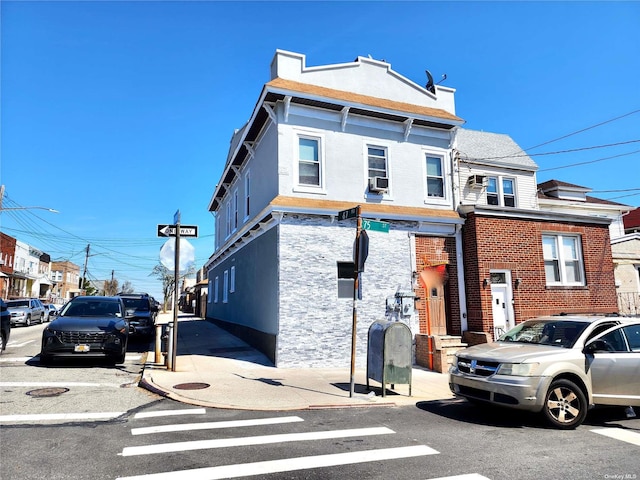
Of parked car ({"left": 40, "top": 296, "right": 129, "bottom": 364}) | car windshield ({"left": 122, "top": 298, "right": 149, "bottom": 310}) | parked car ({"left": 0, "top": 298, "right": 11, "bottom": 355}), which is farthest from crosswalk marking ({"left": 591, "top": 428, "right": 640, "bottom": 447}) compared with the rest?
car windshield ({"left": 122, "top": 298, "right": 149, "bottom": 310})

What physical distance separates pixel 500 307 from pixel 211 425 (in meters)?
10.2

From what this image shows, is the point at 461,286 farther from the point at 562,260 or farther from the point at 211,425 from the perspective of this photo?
the point at 211,425

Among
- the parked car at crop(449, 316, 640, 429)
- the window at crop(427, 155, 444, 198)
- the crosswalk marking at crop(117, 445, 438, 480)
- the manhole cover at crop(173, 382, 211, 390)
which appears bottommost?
the crosswalk marking at crop(117, 445, 438, 480)

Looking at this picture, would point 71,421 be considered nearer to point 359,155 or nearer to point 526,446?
point 526,446

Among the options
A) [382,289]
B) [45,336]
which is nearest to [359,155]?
[382,289]

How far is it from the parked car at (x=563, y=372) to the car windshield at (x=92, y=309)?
28.9 feet

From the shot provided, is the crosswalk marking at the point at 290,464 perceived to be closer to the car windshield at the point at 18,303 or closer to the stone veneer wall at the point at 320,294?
the stone veneer wall at the point at 320,294

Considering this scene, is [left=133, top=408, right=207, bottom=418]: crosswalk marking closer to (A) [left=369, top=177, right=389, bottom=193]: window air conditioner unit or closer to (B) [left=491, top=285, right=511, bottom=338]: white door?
(A) [left=369, top=177, right=389, bottom=193]: window air conditioner unit

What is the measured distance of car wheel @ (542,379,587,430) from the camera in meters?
6.49

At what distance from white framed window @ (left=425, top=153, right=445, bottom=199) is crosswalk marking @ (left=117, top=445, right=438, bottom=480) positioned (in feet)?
33.9

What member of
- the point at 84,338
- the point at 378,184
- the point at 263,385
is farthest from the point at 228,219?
the point at 263,385

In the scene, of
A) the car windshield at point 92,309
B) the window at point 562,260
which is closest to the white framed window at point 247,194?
the car windshield at point 92,309

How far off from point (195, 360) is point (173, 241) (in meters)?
3.49

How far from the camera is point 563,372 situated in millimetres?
6645
